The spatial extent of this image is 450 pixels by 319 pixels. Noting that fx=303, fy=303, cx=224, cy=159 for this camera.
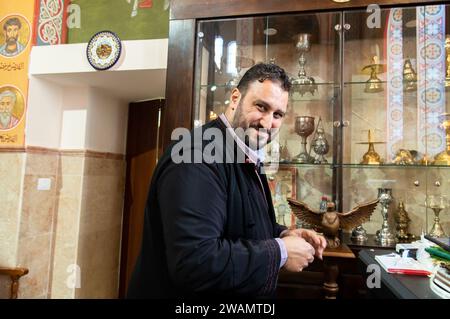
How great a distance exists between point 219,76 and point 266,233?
1008mm

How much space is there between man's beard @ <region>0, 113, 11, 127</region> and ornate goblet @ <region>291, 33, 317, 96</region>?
1.83 m

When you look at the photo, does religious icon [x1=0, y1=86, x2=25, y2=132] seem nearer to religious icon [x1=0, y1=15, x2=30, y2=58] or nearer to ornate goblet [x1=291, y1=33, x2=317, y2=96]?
religious icon [x1=0, y1=15, x2=30, y2=58]

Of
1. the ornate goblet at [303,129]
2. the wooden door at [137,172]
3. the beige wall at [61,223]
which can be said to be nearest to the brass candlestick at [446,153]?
the ornate goblet at [303,129]

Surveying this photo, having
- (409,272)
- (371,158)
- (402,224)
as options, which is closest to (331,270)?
(409,272)

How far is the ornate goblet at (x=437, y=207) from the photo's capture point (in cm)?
146

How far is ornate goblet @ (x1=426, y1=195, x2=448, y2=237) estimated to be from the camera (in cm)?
146

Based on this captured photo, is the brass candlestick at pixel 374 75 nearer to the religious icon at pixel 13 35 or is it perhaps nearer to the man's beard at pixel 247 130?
the man's beard at pixel 247 130

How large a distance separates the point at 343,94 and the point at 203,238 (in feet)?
4.11

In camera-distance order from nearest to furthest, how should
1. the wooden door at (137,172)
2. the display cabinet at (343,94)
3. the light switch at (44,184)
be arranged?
1. the display cabinet at (343,94)
2. the light switch at (44,184)
3. the wooden door at (137,172)

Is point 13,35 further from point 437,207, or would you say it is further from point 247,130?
point 437,207

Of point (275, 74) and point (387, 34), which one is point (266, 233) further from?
point (387, 34)

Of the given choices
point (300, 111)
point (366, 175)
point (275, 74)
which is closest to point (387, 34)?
point (300, 111)

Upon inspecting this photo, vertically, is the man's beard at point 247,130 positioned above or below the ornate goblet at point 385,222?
above

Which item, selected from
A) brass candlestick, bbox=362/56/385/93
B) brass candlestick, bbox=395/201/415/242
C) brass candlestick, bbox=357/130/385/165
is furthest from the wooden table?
brass candlestick, bbox=362/56/385/93
